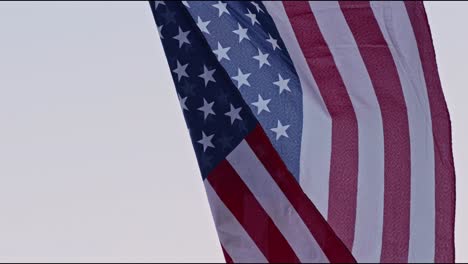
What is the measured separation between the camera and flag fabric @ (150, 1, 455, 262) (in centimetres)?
509

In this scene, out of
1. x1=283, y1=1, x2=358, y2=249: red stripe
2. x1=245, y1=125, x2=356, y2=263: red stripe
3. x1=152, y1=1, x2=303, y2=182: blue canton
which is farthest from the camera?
x1=152, y1=1, x2=303, y2=182: blue canton

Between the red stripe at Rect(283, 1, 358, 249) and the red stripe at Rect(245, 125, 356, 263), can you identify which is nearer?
the red stripe at Rect(245, 125, 356, 263)

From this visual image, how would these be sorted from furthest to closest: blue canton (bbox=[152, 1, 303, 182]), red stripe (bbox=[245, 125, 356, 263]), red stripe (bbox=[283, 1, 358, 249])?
blue canton (bbox=[152, 1, 303, 182]) → red stripe (bbox=[283, 1, 358, 249]) → red stripe (bbox=[245, 125, 356, 263])

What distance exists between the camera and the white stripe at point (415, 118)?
16.7 feet

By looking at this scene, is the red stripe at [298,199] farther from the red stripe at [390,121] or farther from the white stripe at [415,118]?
the white stripe at [415,118]

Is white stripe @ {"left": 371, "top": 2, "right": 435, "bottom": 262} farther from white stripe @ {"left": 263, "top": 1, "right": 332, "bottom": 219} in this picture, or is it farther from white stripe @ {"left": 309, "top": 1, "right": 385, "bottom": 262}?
white stripe @ {"left": 263, "top": 1, "right": 332, "bottom": 219}

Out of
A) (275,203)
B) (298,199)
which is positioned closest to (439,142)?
(298,199)

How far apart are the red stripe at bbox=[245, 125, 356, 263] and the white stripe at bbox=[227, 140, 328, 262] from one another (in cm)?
2

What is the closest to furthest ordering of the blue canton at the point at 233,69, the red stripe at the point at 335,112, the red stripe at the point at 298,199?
1. the red stripe at the point at 298,199
2. the red stripe at the point at 335,112
3. the blue canton at the point at 233,69

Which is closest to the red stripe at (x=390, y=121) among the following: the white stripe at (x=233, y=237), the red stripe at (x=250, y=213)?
the red stripe at (x=250, y=213)

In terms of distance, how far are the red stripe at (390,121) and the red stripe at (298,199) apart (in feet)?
0.72

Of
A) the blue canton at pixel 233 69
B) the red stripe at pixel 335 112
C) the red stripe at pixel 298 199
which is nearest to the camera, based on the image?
the red stripe at pixel 298 199

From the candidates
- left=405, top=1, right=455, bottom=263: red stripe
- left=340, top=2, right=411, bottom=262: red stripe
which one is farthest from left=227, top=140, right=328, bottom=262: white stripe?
left=405, top=1, right=455, bottom=263: red stripe

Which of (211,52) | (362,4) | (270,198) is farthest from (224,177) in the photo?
(362,4)
